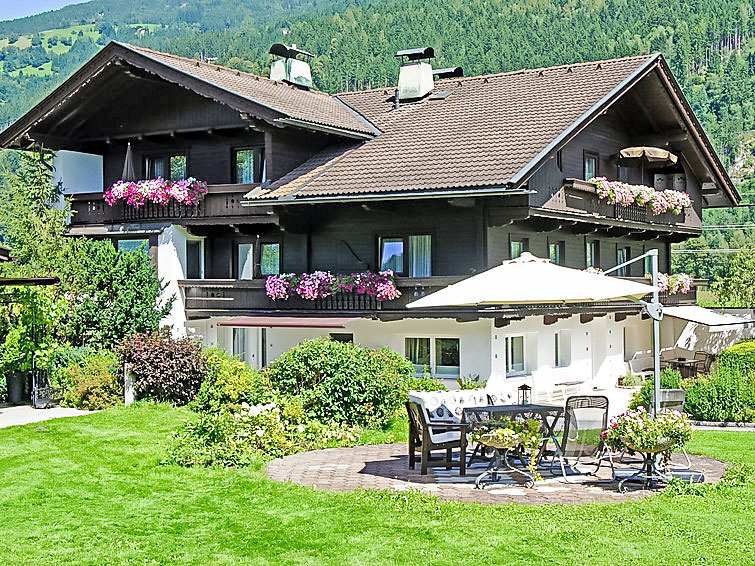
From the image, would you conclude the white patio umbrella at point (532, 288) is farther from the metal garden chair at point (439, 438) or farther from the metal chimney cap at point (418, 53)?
the metal chimney cap at point (418, 53)

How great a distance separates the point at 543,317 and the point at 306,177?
22.7ft

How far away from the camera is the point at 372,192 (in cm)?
2503

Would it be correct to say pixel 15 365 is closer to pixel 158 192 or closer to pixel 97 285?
pixel 97 285

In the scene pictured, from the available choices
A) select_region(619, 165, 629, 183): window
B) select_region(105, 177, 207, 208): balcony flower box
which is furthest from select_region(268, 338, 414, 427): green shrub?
select_region(619, 165, 629, 183): window

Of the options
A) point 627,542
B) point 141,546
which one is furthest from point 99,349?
point 627,542

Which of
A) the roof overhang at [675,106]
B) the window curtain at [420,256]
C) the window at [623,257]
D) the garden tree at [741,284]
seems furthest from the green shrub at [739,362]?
the garden tree at [741,284]

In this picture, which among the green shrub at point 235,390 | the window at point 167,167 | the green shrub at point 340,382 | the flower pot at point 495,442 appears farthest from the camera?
the window at point 167,167

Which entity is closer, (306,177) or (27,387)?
(27,387)

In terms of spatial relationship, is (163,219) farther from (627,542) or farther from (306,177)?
(627,542)

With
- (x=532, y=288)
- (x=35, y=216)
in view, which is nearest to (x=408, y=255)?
(x=35, y=216)

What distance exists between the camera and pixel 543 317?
2712 centimetres

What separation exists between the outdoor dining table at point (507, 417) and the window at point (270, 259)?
14305mm

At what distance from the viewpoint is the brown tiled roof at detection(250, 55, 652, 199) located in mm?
24953

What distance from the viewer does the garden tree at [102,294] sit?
25203 mm
